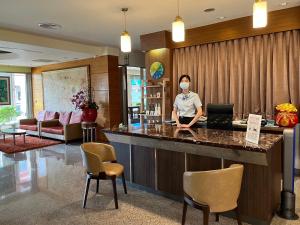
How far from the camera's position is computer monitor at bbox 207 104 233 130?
168 inches

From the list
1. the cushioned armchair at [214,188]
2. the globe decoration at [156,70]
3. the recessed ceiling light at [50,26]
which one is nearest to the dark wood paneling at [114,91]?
the globe decoration at [156,70]

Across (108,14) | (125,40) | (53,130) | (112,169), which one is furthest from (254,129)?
(53,130)

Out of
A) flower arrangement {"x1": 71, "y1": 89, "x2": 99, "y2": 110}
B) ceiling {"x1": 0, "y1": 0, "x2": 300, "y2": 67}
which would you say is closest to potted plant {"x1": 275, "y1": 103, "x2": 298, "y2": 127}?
ceiling {"x1": 0, "y1": 0, "x2": 300, "y2": 67}

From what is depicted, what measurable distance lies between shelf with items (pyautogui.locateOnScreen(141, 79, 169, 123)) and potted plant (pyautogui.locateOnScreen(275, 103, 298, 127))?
2.40 meters

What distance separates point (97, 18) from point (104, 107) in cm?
335

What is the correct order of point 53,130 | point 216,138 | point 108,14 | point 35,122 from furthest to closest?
1. point 35,122
2. point 53,130
3. point 108,14
4. point 216,138

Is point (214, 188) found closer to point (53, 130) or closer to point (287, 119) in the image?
point (287, 119)

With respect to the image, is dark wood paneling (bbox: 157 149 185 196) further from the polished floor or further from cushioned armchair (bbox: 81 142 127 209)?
cushioned armchair (bbox: 81 142 127 209)

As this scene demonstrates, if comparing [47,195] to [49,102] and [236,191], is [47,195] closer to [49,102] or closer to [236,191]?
[236,191]

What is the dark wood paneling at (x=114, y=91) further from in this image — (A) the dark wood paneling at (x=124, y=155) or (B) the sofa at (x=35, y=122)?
(A) the dark wood paneling at (x=124, y=155)

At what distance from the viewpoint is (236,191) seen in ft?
7.13

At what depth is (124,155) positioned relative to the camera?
373 centimetres

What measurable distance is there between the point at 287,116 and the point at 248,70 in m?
1.23

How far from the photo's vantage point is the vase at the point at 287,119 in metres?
3.92
